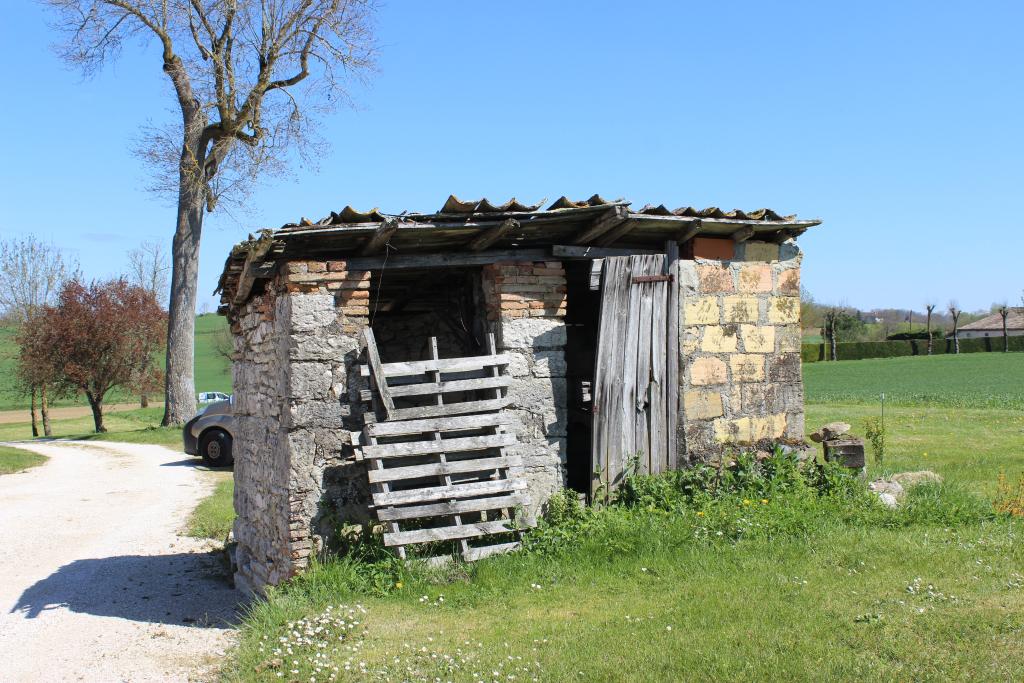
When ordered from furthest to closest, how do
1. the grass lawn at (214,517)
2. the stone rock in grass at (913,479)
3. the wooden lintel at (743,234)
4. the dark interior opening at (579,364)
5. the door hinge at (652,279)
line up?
the grass lawn at (214,517) < the dark interior opening at (579,364) < the stone rock in grass at (913,479) < the wooden lintel at (743,234) < the door hinge at (652,279)

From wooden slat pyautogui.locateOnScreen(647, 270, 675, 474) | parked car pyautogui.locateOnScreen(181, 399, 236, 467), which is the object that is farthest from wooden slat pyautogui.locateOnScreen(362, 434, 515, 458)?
parked car pyautogui.locateOnScreen(181, 399, 236, 467)

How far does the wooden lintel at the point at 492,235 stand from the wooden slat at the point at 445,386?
1.13 meters

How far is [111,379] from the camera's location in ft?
91.6

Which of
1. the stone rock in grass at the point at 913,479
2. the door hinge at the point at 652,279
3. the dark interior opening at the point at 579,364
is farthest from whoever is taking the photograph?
the dark interior opening at the point at 579,364

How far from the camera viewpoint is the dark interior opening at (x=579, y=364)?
354 inches

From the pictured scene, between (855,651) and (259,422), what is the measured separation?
5.57 m

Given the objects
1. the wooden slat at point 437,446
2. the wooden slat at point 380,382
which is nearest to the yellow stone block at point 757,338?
the wooden slat at point 437,446

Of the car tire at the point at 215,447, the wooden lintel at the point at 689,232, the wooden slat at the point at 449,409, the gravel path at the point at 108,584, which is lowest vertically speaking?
the gravel path at the point at 108,584

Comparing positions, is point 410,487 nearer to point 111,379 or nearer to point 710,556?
point 710,556

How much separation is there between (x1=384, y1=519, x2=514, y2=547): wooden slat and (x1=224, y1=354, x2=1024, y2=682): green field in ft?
0.71

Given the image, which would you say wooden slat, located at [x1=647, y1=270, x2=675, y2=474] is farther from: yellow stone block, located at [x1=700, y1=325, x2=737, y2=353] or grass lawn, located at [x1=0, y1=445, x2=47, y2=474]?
grass lawn, located at [x1=0, y1=445, x2=47, y2=474]

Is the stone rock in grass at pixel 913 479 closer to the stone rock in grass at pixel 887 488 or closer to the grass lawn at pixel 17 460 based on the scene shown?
the stone rock in grass at pixel 887 488

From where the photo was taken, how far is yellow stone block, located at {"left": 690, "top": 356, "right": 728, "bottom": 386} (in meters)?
7.88

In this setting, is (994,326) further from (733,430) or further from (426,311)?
(733,430)
